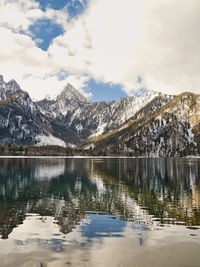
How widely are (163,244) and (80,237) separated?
8740 mm

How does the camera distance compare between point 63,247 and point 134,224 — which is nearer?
point 63,247

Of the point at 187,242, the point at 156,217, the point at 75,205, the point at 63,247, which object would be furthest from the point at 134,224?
the point at 75,205

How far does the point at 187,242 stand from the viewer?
2291cm

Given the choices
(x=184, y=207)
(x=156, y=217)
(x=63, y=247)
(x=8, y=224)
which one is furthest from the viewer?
(x=184, y=207)

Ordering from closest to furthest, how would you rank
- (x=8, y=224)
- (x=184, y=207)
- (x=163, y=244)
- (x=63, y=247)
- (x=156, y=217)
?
(x=63, y=247)
(x=163, y=244)
(x=8, y=224)
(x=156, y=217)
(x=184, y=207)

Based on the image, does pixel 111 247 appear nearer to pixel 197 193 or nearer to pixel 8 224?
pixel 8 224

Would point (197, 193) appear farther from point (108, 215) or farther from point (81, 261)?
point (81, 261)

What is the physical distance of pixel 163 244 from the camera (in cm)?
2238

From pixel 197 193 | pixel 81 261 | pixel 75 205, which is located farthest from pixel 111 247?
pixel 197 193

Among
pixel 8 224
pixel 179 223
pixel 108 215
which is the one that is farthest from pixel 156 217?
pixel 8 224

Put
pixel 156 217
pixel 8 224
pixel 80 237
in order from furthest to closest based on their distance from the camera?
pixel 156 217 → pixel 8 224 → pixel 80 237

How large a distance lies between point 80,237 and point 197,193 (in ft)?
125

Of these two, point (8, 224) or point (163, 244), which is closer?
point (163, 244)

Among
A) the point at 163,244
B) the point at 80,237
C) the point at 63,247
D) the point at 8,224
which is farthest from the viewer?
the point at 8,224
